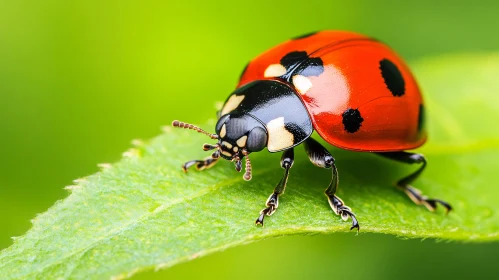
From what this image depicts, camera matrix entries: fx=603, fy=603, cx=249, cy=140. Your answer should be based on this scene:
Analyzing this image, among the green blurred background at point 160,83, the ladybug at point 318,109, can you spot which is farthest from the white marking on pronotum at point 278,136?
the green blurred background at point 160,83

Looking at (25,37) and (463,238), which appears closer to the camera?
(463,238)

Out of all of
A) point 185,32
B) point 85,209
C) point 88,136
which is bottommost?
point 85,209

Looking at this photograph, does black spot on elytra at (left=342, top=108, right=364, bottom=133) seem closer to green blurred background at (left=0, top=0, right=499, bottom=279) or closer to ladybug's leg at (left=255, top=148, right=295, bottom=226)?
ladybug's leg at (left=255, top=148, right=295, bottom=226)

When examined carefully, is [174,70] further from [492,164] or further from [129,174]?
[492,164]

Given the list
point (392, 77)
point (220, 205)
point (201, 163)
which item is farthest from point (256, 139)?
point (392, 77)

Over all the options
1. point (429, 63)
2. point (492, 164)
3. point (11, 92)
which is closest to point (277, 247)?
point (492, 164)

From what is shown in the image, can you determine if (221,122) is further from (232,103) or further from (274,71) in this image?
(274,71)

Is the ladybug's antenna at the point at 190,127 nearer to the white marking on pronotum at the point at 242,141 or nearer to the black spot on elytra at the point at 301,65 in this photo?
the white marking on pronotum at the point at 242,141
